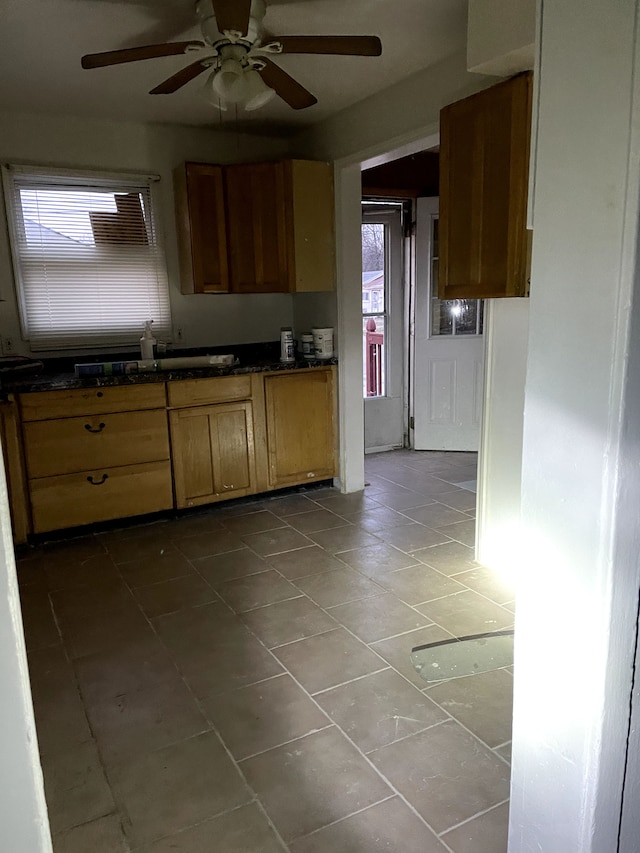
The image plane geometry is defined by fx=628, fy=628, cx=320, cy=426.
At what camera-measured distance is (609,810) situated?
959mm

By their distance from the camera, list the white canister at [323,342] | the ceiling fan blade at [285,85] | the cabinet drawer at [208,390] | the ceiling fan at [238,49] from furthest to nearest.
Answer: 1. the white canister at [323,342]
2. the cabinet drawer at [208,390]
3. the ceiling fan blade at [285,85]
4. the ceiling fan at [238,49]

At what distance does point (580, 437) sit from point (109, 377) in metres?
2.91

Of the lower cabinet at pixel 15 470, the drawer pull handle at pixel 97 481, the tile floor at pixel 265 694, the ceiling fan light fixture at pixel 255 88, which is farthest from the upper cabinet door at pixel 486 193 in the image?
the lower cabinet at pixel 15 470

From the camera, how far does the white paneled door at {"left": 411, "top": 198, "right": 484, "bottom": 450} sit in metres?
4.91

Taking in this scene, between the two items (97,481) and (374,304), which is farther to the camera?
(374,304)

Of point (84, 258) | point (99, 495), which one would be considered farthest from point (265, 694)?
point (84, 258)

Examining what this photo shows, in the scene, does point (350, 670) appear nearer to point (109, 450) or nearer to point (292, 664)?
point (292, 664)

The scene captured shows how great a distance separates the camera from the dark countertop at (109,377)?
321 centimetres

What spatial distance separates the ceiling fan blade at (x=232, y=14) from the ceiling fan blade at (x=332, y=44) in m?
0.17

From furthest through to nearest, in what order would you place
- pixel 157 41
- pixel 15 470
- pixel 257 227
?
pixel 257 227
pixel 15 470
pixel 157 41

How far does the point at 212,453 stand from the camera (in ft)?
12.3

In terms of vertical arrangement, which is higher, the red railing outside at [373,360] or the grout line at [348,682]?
the red railing outside at [373,360]

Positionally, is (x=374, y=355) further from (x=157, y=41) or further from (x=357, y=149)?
(x=157, y=41)

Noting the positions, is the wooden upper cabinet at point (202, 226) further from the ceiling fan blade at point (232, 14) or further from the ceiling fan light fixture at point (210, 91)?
the ceiling fan blade at point (232, 14)
